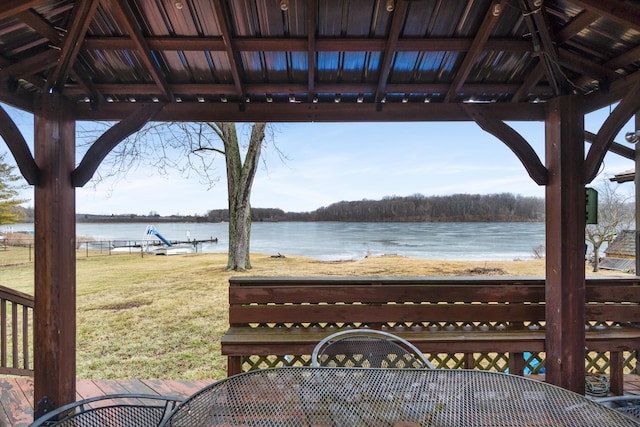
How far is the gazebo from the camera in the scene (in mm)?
1839

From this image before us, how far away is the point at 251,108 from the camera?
238 cm

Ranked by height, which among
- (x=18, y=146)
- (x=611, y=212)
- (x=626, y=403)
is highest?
(x=18, y=146)

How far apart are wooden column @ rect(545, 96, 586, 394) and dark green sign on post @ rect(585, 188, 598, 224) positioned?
263mm

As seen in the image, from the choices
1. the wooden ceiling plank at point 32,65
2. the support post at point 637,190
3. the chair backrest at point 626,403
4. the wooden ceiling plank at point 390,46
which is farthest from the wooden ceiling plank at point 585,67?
the wooden ceiling plank at point 32,65

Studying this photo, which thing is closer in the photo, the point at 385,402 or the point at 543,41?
the point at 385,402

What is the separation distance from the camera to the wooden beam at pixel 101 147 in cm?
215

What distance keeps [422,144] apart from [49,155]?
16292mm

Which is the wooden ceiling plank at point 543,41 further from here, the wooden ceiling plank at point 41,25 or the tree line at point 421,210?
the tree line at point 421,210

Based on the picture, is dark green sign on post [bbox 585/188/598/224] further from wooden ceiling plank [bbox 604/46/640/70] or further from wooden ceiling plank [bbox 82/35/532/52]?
wooden ceiling plank [bbox 82/35/532/52]

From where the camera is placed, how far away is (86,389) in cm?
262

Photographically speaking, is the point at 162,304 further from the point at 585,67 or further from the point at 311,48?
the point at 585,67

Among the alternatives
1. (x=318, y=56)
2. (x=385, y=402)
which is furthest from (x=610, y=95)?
(x=385, y=402)

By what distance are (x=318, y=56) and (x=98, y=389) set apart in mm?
3214

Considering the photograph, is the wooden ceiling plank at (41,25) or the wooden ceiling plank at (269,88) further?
the wooden ceiling plank at (269,88)
